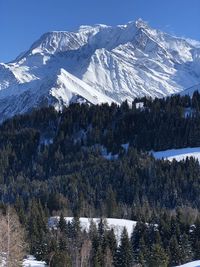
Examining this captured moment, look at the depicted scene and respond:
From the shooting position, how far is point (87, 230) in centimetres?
15462

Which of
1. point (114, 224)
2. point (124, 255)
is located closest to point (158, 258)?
point (124, 255)

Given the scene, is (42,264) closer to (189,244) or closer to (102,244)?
(102,244)

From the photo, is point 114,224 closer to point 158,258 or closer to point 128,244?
point 128,244

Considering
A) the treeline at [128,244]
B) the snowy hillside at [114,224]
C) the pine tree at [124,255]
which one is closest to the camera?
the treeline at [128,244]

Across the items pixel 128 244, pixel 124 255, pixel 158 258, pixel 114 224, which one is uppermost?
pixel 114 224

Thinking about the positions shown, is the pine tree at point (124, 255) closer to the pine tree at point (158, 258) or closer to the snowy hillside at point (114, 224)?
the pine tree at point (158, 258)

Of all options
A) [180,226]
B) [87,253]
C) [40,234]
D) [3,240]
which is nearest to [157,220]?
[180,226]

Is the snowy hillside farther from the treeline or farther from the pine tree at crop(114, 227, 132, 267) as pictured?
the pine tree at crop(114, 227, 132, 267)

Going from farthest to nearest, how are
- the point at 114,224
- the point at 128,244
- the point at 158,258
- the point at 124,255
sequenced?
the point at 114,224, the point at 128,244, the point at 124,255, the point at 158,258

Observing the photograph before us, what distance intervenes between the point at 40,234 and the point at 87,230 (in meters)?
17.0

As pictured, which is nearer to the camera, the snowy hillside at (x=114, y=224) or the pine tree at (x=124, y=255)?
the pine tree at (x=124, y=255)

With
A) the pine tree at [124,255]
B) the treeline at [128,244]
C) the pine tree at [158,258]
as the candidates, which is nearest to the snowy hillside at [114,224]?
the treeline at [128,244]

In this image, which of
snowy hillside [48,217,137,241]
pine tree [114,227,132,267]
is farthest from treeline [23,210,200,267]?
snowy hillside [48,217,137,241]

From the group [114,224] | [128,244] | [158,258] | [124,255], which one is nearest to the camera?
[158,258]
